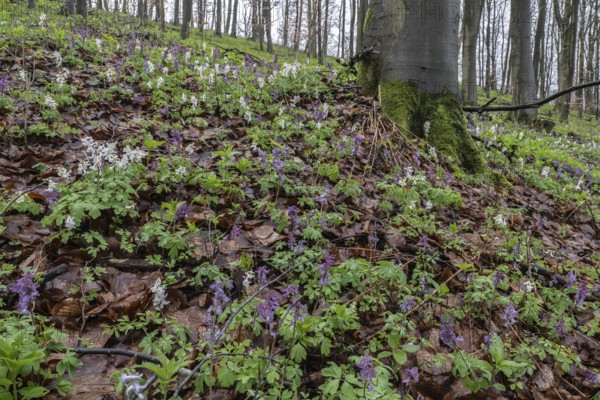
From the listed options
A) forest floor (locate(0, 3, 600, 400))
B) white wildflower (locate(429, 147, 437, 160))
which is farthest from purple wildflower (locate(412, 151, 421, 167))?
white wildflower (locate(429, 147, 437, 160))

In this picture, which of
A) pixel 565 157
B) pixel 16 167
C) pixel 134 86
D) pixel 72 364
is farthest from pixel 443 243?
pixel 565 157

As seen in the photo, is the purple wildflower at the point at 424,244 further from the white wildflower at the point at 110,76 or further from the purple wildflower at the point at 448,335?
the white wildflower at the point at 110,76

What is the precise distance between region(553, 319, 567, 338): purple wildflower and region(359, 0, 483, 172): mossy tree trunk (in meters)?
2.92

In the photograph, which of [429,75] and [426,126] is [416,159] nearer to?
[426,126]

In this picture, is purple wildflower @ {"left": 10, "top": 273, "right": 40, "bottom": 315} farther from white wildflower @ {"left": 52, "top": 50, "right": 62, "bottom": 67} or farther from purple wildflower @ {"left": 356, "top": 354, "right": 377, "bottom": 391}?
white wildflower @ {"left": 52, "top": 50, "right": 62, "bottom": 67}

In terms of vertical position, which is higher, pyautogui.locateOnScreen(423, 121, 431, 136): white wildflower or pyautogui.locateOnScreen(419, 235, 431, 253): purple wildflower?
pyautogui.locateOnScreen(423, 121, 431, 136): white wildflower

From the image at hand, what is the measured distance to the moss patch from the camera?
17.0ft

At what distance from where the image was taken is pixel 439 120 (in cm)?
518

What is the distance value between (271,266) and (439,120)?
3613 millimetres

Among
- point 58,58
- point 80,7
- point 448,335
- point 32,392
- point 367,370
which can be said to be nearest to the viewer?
point 32,392

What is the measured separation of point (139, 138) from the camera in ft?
14.2

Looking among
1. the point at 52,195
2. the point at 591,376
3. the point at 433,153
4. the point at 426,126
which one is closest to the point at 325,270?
the point at 591,376

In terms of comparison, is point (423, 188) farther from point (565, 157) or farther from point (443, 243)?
point (565, 157)

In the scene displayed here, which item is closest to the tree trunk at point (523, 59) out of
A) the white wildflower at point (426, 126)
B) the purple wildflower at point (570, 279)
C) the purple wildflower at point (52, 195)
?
the white wildflower at point (426, 126)
